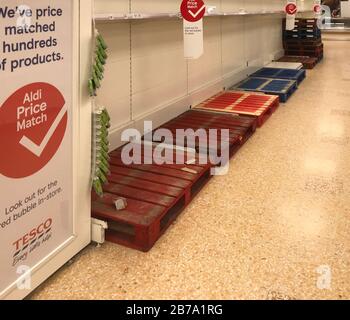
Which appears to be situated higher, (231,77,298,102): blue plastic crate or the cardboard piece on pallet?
the cardboard piece on pallet

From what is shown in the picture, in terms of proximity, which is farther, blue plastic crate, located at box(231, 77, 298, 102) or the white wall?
blue plastic crate, located at box(231, 77, 298, 102)

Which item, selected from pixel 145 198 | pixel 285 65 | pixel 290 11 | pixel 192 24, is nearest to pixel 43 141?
pixel 145 198

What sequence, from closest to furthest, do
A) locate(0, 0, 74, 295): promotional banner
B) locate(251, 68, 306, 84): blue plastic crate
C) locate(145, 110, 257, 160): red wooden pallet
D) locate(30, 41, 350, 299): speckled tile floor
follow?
1. locate(0, 0, 74, 295): promotional banner
2. locate(30, 41, 350, 299): speckled tile floor
3. locate(145, 110, 257, 160): red wooden pallet
4. locate(251, 68, 306, 84): blue plastic crate

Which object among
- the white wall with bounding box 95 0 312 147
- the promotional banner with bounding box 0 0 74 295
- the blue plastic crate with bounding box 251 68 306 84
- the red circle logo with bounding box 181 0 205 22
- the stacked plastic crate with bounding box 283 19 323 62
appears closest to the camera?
the promotional banner with bounding box 0 0 74 295

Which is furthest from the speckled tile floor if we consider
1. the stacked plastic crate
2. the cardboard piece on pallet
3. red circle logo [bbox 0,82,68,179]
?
the stacked plastic crate

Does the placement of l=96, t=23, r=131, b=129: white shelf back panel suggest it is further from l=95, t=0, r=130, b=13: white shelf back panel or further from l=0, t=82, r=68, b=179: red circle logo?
l=0, t=82, r=68, b=179: red circle logo

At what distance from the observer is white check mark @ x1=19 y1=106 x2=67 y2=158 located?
1.62 m

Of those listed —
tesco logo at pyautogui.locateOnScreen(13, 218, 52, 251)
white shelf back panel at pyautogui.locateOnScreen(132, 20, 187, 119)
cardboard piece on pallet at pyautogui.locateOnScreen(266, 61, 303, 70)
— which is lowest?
tesco logo at pyautogui.locateOnScreen(13, 218, 52, 251)

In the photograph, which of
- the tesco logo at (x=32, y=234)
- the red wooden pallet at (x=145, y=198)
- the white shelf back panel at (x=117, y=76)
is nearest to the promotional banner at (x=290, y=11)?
the white shelf back panel at (x=117, y=76)

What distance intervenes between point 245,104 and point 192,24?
200cm

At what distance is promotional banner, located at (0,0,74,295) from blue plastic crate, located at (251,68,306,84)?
5.73 m

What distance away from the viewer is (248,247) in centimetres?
223

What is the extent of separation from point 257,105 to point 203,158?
207 cm
